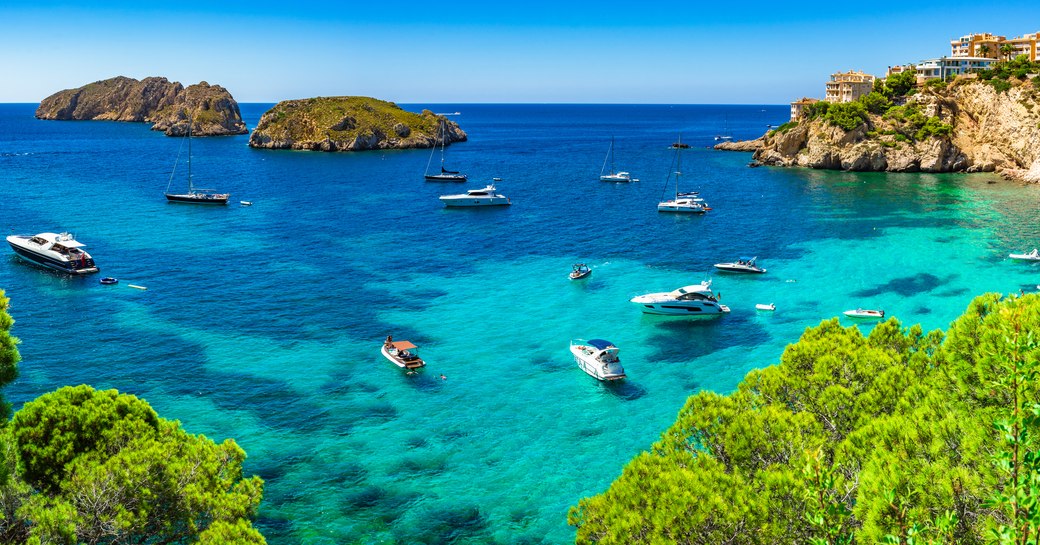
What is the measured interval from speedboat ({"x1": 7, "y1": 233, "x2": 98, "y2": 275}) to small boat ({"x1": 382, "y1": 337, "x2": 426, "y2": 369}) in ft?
123

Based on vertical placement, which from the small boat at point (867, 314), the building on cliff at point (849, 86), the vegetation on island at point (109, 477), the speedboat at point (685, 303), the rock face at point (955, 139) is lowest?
the small boat at point (867, 314)

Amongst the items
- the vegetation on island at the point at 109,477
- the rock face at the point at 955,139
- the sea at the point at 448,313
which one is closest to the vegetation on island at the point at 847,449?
the sea at the point at 448,313

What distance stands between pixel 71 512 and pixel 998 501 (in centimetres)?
2078

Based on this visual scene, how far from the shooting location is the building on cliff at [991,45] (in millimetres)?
154250

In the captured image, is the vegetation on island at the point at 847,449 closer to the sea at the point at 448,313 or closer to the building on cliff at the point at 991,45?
the sea at the point at 448,313

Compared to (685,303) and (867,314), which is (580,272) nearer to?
(685,303)

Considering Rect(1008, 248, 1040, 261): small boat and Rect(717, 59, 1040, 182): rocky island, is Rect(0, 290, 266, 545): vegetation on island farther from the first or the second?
Rect(717, 59, 1040, 182): rocky island

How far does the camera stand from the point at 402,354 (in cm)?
4703

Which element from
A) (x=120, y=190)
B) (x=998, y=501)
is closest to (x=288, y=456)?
(x=998, y=501)

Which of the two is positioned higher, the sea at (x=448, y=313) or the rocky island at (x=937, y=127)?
the rocky island at (x=937, y=127)

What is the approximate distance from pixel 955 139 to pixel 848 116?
20.3 m

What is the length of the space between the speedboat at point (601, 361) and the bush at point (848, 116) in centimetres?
11423

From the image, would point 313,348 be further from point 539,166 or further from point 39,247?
point 539,166

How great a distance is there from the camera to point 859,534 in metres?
14.7
